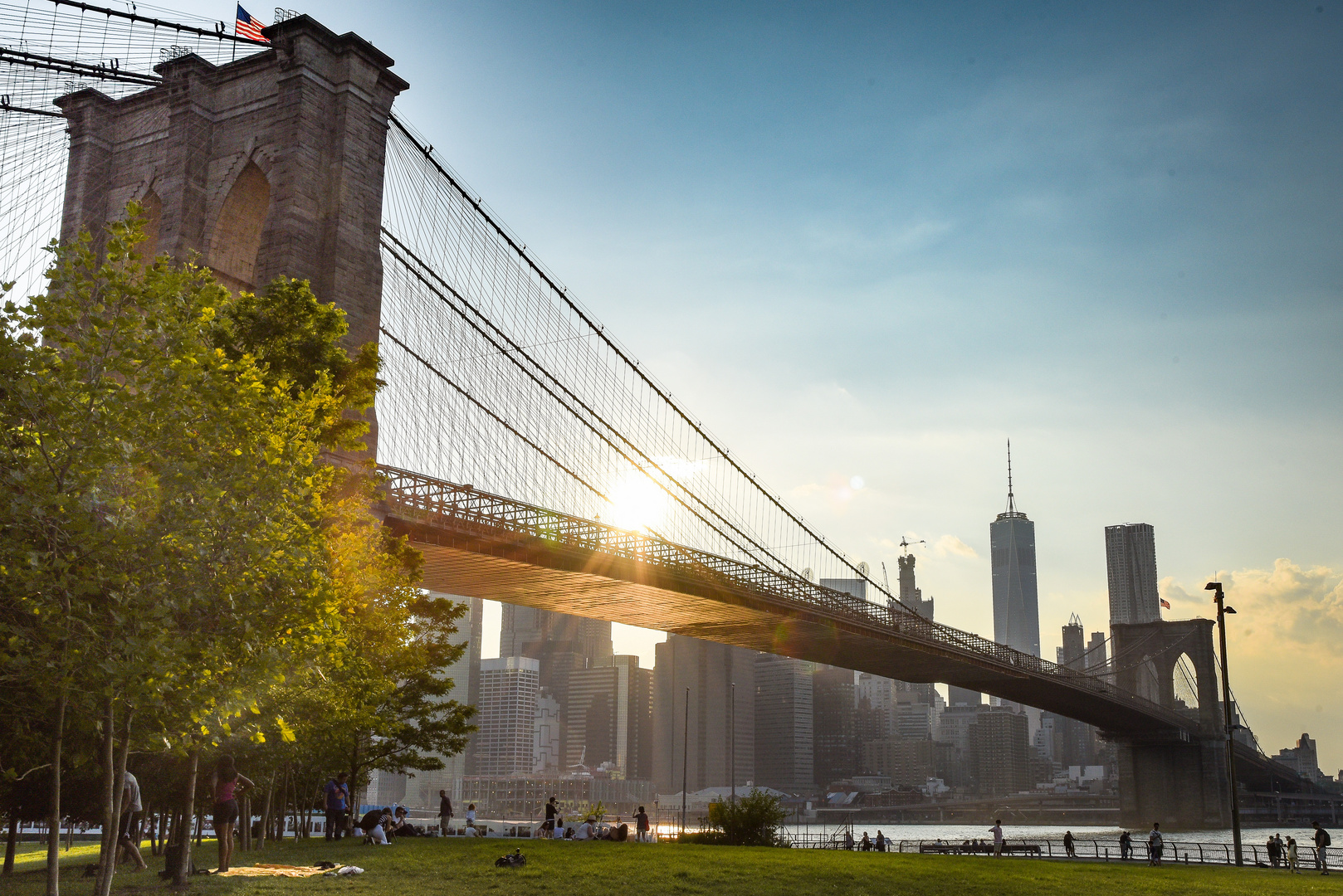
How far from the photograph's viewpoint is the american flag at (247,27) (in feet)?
103

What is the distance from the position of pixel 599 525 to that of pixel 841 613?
22.7 metres

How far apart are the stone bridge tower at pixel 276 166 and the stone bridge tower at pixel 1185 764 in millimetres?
90150

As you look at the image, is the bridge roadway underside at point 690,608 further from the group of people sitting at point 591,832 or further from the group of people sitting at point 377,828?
the group of people sitting at point 591,832

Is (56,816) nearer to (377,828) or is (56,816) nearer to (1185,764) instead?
(377,828)

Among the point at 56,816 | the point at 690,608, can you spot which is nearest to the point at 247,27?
the point at 56,816

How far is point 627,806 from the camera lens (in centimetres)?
19400

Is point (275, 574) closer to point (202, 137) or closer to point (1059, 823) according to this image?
point (202, 137)

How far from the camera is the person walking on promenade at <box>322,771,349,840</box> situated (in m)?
25.7

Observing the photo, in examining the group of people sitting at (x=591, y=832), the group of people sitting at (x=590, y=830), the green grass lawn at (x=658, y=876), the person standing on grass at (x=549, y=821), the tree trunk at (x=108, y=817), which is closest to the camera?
the tree trunk at (x=108, y=817)

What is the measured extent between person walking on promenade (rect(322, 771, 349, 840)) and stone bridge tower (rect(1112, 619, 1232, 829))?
87.8 m

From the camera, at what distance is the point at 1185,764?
322 ft

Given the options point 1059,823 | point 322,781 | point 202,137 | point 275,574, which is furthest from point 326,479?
→ point 1059,823

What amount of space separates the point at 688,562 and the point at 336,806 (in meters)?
25.5

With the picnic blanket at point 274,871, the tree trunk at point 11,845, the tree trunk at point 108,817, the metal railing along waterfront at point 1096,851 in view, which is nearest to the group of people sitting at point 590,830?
the metal railing along waterfront at point 1096,851
